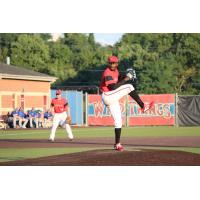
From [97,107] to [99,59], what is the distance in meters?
21.3

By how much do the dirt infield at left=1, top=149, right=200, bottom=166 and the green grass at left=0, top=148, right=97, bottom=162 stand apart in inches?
47.7

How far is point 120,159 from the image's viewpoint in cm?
1338

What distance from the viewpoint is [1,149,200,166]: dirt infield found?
13.0m

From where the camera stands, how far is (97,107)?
3925 centimetres

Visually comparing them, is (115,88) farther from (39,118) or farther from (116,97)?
(39,118)

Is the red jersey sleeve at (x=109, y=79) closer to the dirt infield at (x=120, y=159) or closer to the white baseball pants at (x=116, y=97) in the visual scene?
the white baseball pants at (x=116, y=97)

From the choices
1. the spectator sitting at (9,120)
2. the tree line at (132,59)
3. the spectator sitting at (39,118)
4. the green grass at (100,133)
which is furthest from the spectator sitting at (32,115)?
the tree line at (132,59)

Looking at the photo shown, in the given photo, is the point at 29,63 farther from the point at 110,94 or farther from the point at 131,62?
the point at 110,94

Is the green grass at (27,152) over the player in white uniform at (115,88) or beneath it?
beneath

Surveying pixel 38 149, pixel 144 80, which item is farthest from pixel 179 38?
pixel 38 149

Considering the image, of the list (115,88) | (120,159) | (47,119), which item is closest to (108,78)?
(115,88)

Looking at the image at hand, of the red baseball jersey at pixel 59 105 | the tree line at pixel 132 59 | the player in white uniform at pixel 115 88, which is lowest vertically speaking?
the red baseball jersey at pixel 59 105

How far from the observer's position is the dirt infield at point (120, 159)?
13.0m

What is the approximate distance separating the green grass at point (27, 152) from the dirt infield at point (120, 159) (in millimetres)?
1211
